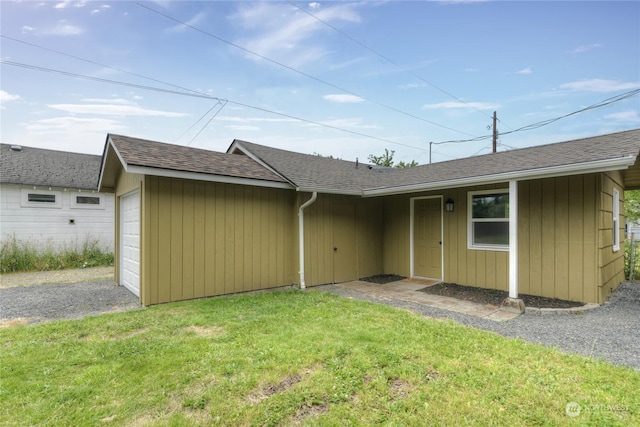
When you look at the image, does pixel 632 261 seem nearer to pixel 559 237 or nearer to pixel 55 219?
pixel 559 237

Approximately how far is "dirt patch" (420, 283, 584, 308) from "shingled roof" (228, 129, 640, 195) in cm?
221

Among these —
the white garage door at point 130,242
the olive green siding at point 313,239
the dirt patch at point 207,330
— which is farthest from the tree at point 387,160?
the dirt patch at point 207,330

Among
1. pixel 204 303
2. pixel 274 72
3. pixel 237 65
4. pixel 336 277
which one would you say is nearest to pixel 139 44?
pixel 237 65

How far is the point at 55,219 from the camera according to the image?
1079 centimetres

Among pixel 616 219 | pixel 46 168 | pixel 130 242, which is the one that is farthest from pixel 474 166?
pixel 46 168

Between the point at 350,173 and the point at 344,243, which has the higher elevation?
the point at 350,173

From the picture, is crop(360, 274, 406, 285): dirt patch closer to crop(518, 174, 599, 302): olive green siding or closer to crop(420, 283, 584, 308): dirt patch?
crop(420, 283, 584, 308): dirt patch

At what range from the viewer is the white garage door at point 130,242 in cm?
607

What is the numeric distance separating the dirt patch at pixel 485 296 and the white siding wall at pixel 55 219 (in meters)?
11.7

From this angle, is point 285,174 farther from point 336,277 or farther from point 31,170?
point 31,170

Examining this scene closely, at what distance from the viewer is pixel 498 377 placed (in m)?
2.72

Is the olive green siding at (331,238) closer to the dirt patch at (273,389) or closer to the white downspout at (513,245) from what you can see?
the white downspout at (513,245)

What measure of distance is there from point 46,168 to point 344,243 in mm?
11681

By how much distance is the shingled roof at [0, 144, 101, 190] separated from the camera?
34.3 feet
